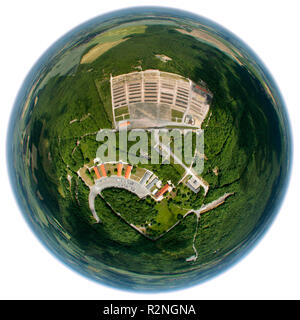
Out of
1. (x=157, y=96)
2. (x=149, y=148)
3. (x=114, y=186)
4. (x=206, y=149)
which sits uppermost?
(x=157, y=96)

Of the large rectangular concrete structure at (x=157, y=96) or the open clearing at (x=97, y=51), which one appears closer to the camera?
the open clearing at (x=97, y=51)

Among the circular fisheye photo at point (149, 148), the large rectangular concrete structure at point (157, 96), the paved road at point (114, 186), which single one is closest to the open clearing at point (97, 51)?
the circular fisheye photo at point (149, 148)

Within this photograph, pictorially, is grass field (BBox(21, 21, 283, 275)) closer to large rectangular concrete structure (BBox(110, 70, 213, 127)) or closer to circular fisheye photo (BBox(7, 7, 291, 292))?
circular fisheye photo (BBox(7, 7, 291, 292))

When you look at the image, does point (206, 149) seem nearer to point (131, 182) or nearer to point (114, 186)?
point (131, 182)

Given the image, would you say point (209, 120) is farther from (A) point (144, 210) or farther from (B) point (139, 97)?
(A) point (144, 210)

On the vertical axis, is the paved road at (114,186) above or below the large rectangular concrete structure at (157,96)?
below

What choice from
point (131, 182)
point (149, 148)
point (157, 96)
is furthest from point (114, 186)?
point (157, 96)

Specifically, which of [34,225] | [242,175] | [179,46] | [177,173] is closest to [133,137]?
[177,173]

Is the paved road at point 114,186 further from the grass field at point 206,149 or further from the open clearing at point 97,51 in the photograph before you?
the open clearing at point 97,51
